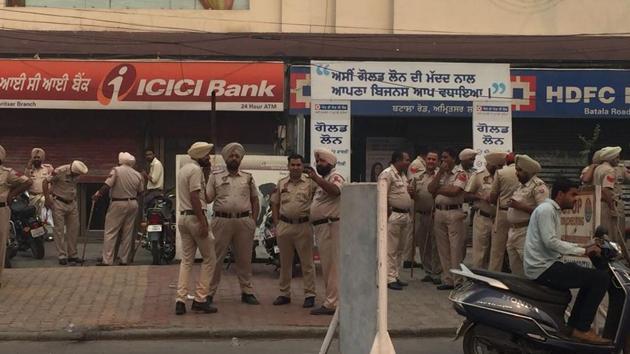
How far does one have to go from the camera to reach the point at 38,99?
1581cm

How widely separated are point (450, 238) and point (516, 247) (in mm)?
1539

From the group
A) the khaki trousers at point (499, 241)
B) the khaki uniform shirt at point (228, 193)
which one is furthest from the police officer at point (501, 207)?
the khaki uniform shirt at point (228, 193)

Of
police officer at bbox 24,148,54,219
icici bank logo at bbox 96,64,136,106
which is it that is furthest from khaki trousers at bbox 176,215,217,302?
icici bank logo at bbox 96,64,136,106

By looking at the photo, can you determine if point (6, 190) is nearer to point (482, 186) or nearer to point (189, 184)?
point (189, 184)

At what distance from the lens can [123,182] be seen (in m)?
12.4

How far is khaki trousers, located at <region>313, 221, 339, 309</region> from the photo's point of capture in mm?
8703

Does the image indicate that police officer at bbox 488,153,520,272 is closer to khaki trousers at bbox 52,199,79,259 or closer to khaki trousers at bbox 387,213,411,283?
khaki trousers at bbox 387,213,411,283

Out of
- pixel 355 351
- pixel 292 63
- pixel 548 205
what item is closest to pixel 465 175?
pixel 548 205

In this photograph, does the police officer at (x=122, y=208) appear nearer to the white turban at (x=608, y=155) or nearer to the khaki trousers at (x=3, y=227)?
the khaki trousers at (x=3, y=227)

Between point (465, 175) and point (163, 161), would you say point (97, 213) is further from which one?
point (465, 175)

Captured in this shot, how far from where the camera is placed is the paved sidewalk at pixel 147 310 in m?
8.03

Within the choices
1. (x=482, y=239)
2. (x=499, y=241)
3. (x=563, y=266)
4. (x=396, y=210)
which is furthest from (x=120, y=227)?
(x=563, y=266)

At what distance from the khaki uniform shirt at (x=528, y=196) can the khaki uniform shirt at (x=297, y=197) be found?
2414mm

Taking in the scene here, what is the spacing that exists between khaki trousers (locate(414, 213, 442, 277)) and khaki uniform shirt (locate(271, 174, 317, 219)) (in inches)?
109
